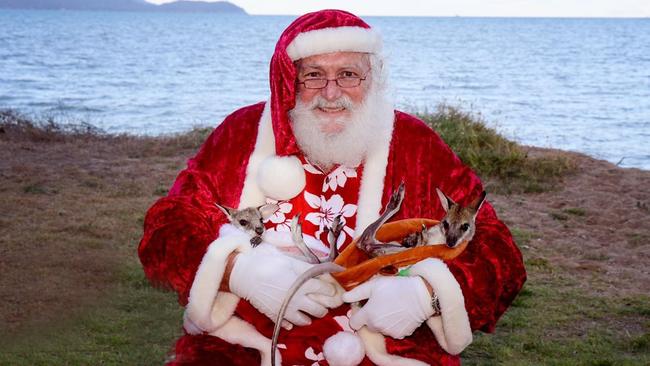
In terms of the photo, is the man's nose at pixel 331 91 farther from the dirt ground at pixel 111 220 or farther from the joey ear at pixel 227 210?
the dirt ground at pixel 111 220

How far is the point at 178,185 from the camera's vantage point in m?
2.74

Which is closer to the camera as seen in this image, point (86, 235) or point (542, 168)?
point (86, 235)

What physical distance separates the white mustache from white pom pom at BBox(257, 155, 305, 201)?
0.70ft

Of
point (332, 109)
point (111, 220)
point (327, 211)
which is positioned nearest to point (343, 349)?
point (327, 211)

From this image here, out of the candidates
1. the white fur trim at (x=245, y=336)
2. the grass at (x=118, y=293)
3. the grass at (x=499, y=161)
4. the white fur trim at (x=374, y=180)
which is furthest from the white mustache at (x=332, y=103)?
the grass at (x=499, y=161)

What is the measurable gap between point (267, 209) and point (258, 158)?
21 cm

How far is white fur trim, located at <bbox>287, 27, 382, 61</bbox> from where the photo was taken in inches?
108

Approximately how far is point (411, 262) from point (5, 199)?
5.39 metres

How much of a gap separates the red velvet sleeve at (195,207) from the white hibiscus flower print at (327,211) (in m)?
0.26

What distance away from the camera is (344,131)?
2.73 meters

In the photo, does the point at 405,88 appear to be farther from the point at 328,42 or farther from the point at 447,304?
the point at 447,304

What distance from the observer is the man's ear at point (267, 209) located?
8.76 feet

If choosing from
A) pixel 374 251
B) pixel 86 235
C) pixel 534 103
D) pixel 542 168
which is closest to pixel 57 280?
pixel 86 235

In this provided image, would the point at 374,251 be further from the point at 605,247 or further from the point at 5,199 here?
the point at 5,199
